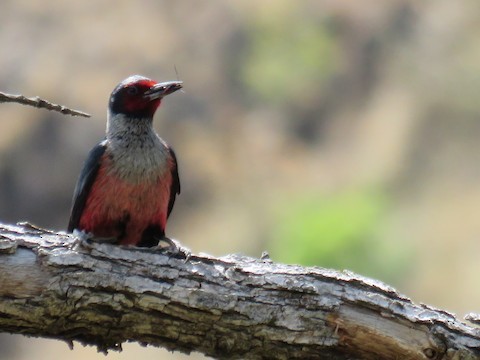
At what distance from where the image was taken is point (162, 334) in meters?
6.24

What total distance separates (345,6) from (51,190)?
630cm

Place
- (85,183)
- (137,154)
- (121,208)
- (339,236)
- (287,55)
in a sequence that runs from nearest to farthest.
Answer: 1. (121,208)
2. (85,183)
3. (137,154)
4. (339,236)
5. (287,55)

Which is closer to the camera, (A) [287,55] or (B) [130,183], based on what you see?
(B) [130,183]

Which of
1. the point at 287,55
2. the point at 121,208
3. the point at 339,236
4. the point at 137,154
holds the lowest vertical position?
the point at 121,208

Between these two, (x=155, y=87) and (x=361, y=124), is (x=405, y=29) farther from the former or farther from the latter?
(x=155, y=87)

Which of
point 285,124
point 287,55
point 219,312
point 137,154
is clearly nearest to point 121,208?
point 137,154

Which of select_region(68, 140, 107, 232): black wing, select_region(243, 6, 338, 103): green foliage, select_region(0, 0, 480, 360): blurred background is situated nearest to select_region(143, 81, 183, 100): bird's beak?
select_region(68, 140, 107, 232): black wing

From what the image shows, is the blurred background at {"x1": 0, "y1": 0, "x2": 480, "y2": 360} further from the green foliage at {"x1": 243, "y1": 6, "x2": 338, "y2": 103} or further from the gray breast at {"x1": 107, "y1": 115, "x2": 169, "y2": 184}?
the gray breast at {"x1": 107, "y1": 115, "x2": 169, "y2": 184}

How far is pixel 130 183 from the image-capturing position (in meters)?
7.52

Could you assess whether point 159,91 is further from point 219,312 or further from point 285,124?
point 285,124

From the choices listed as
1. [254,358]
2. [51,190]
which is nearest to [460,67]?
[51,190]

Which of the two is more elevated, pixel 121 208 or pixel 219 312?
pixel 121 208

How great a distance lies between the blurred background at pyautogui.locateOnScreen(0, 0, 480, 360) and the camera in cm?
1511

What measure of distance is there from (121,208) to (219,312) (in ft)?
4.82
